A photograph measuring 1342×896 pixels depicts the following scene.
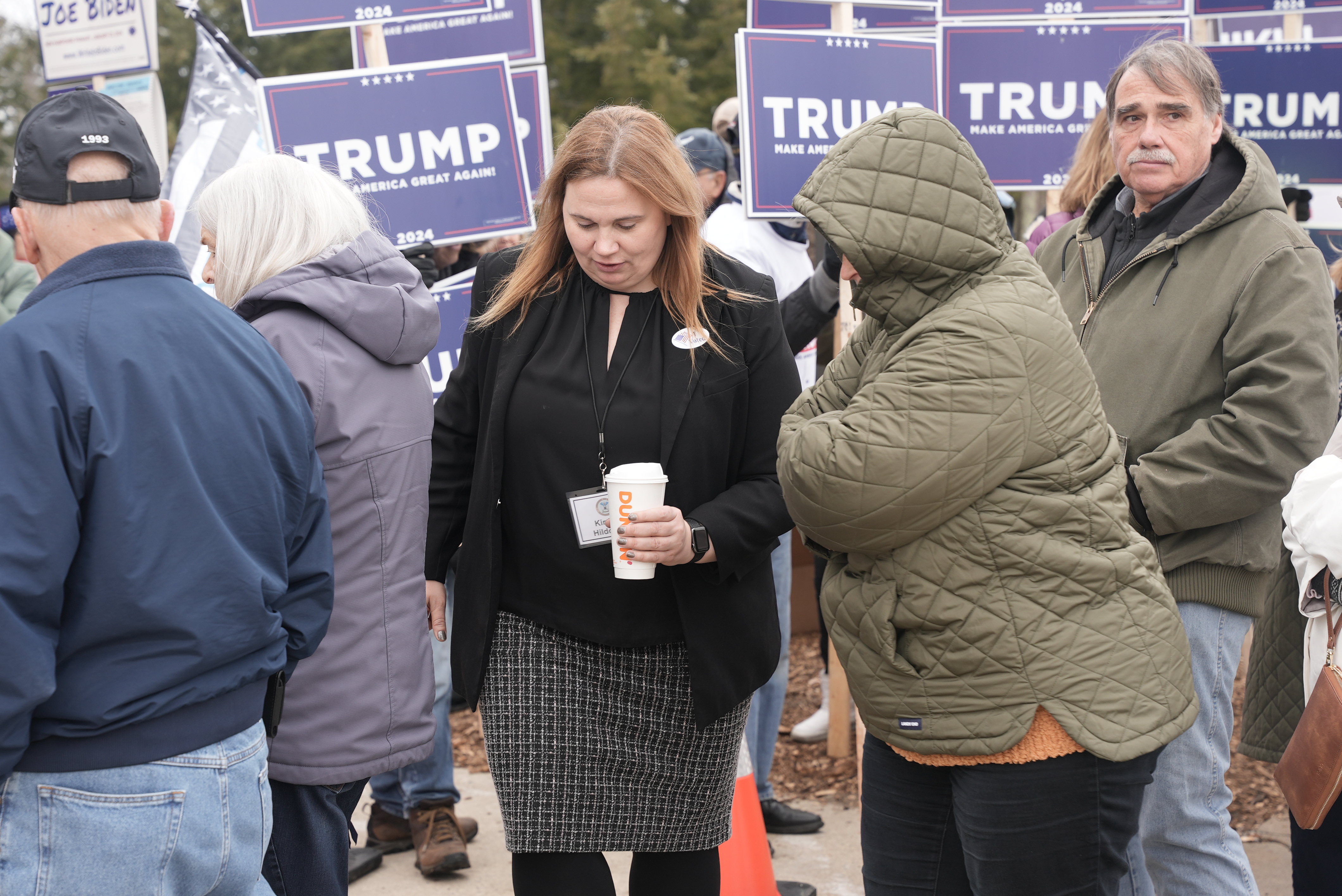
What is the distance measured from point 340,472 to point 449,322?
213cm

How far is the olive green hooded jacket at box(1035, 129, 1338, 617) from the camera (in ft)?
8.68

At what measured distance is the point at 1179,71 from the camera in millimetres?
2979

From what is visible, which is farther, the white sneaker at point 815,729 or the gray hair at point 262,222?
the white sneaker at point 815,729

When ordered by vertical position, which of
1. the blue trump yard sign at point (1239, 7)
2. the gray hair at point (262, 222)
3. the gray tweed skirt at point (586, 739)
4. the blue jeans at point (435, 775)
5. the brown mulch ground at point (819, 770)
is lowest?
the brown mulch ground at point (819, 770)

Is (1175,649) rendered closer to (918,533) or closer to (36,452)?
(918,533)

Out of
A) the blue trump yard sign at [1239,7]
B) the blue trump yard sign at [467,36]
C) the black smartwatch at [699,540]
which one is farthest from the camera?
the blue trump yard sign at [467,36]

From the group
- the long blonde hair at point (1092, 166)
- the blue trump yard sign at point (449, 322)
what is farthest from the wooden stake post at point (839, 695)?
the blue trump yard sign at point (449, 322)

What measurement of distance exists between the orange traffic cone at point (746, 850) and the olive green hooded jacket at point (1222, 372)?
→ 4.39 feet

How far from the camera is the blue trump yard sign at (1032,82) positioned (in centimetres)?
491

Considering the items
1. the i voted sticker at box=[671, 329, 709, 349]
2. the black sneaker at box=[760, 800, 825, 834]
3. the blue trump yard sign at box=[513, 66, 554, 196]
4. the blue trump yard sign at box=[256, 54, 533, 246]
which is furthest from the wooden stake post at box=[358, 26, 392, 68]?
the black sneaker at box=[760, 800, 825, 834]

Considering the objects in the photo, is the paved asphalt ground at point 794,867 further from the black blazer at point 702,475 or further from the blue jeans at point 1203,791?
the black blazer at point 702,475

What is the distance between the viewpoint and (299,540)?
2207 mm

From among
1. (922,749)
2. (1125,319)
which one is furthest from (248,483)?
(1125,319)

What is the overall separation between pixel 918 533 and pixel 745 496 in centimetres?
66
